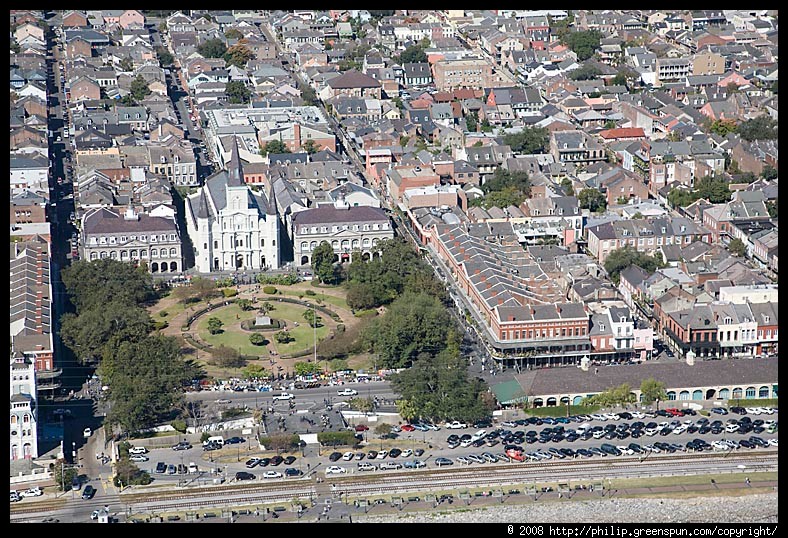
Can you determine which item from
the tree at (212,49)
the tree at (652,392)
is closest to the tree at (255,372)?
the tree at (652,392)

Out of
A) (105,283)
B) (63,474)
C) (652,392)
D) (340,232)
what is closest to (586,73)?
(340,232)

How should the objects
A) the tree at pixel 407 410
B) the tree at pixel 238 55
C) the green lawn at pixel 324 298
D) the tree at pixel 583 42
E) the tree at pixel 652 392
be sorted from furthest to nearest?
the tree at pixel 583 42, the tree at pixel 238 55, the green lawn at pixel 324 298, the tree at pixel 652 392, the tree at pixel 407 410

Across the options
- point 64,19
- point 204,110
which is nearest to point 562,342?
point 204,110

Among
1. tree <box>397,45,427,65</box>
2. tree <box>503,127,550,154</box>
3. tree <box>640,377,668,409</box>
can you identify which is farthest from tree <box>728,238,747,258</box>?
tree <box>397,45,427,65</box>

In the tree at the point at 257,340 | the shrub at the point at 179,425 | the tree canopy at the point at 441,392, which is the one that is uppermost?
the tree at the point at 257,340

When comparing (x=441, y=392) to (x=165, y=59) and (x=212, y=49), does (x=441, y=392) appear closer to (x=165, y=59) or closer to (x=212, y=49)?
(x=212, y=49)

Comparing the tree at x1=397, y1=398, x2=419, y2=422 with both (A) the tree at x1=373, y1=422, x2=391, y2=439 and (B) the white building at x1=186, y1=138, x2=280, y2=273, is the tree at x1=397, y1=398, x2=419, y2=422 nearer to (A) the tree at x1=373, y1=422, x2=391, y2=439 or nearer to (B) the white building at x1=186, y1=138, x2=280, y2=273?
(A) the tree at x1=373, y1=422, x2=391, y2=439

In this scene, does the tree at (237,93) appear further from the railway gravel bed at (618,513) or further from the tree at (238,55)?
the railway gravel bed at (618,513)
